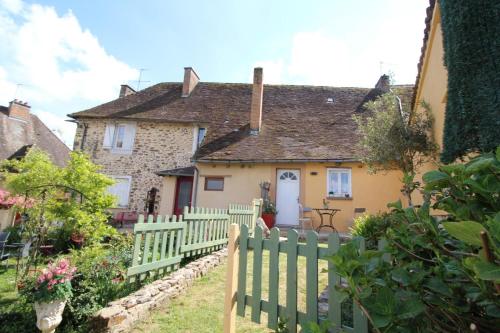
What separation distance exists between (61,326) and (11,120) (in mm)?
21783

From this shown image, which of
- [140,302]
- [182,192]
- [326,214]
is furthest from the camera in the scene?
[182,192]

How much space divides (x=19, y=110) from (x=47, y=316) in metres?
22.8

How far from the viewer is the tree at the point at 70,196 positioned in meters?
6.93

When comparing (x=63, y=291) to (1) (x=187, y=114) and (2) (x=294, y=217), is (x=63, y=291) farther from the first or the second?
(1) (x=187, y=114)

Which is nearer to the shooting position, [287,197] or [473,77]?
[473,77]

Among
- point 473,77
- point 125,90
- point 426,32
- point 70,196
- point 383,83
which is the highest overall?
point 383,83

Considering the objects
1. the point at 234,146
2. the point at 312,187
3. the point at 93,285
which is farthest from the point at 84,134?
the point at 93,285

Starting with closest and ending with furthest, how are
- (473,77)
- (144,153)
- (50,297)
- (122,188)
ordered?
(50,297)
(473,77)
(122,188)
(144,153)

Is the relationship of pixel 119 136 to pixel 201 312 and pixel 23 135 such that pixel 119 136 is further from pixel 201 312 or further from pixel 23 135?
pixel 201 312

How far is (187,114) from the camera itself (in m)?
16.4

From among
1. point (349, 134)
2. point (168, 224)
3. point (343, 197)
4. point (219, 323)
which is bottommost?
point (219, 323)

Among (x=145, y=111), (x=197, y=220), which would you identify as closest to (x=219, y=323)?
(x=197, y=220)

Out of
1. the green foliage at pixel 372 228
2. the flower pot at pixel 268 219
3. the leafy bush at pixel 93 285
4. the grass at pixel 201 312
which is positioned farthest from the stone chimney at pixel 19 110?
the green foliage at pixel 372 228

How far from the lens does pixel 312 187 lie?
39.3ft
